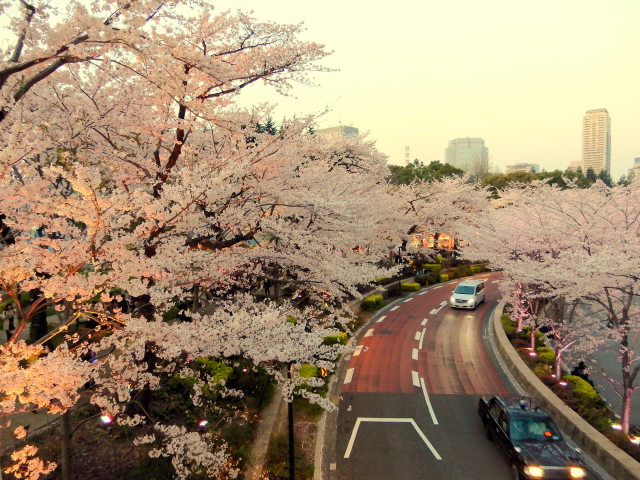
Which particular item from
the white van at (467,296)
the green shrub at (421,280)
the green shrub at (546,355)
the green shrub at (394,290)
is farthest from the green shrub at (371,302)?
the green shrub at (546,355)

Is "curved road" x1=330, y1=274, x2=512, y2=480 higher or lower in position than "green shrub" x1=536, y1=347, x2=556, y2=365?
lower

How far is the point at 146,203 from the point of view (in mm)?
6219

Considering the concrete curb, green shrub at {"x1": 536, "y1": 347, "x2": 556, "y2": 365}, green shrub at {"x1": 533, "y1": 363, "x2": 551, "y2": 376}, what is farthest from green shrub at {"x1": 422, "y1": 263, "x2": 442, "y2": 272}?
green shrub at {"x1": 533, "y1": 363, "x2": 551, "y2": 376}

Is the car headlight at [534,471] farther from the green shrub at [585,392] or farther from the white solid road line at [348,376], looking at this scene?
the white solid road line at [348,376]

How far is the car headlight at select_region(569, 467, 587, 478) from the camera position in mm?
8977

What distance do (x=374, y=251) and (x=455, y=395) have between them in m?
13.2

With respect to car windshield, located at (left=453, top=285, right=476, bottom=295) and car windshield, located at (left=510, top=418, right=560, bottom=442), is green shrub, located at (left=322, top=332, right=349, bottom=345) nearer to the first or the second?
car windshield, located at (left=510, top=418, right=560, bottom=442)

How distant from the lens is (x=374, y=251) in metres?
26.8

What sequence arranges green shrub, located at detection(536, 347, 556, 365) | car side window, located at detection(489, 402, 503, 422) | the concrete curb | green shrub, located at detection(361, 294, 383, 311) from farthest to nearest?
green shrub, located at detection(361, 294, 383, 311) < green shrub, located at detection(536, 347, 556, 365) < car side window, located at detection(489, 402, 503, 422) < the concrete curb

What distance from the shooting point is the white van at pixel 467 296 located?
2595 cm

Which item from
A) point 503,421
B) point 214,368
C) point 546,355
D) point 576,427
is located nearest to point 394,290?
point 546,355

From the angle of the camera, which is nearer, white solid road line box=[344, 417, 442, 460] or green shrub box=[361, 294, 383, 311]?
white solid road line box=[344, 417, 442, 460]

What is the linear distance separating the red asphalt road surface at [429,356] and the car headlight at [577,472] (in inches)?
221

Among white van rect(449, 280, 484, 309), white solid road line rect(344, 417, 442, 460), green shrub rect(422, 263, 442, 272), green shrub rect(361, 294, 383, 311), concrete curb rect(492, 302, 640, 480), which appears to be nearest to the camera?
Answer: concrete curb rect(492, 302, 640, 480)
